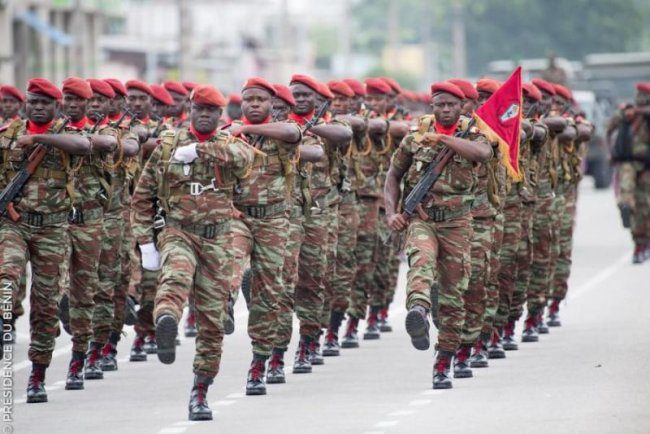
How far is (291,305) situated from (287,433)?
8.40ft

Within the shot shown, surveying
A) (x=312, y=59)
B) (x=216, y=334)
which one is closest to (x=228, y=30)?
(x=312, y=59)

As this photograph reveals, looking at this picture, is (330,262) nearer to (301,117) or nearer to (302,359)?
(302,359)

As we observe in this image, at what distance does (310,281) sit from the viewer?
14.4 m

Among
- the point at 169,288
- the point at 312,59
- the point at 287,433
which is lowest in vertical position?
the point at 287,433

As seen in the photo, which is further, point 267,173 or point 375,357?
point 375,357

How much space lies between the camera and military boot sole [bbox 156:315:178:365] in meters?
11.1

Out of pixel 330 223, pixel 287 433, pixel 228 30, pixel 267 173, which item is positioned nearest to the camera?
pixel 287 433

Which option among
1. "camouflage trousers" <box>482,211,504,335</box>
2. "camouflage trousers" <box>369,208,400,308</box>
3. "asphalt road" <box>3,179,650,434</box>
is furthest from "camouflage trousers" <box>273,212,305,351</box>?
"camouflage trousers" <box>369,208,400,308</box>

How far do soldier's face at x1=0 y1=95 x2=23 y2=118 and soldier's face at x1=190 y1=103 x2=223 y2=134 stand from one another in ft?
16.4

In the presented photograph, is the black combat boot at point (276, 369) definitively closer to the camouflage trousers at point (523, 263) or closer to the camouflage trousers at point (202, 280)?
the camouflage trousers at point (202, 280)

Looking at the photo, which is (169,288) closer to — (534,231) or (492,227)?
(492,227)

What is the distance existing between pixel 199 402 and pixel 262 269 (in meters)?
1.60

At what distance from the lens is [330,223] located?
15.0m

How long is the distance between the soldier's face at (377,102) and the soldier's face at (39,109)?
5.25 m
